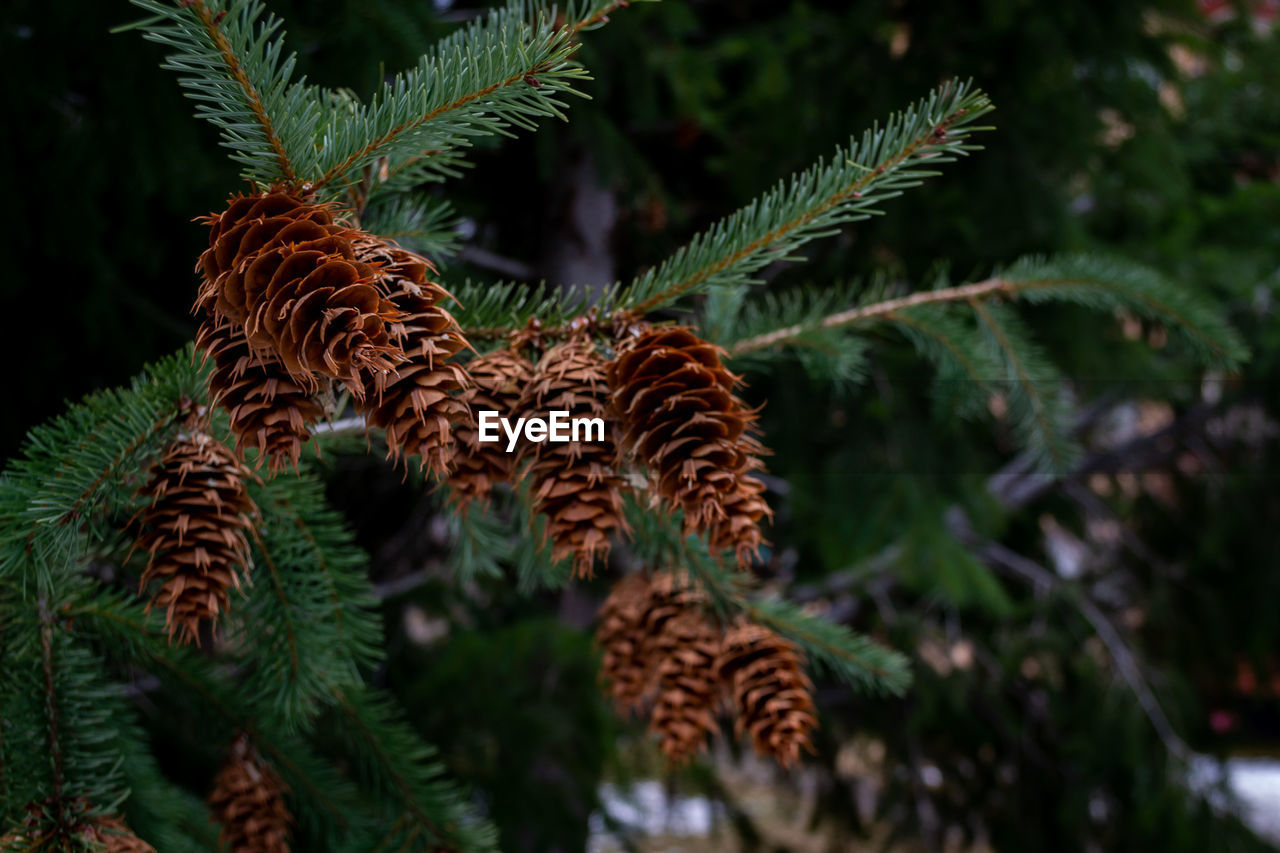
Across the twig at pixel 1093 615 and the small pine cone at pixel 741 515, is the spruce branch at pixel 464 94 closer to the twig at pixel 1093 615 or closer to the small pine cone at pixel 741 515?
the small pine cone at pixel 741 515

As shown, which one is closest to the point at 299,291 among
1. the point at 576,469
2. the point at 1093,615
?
the point at 576,469

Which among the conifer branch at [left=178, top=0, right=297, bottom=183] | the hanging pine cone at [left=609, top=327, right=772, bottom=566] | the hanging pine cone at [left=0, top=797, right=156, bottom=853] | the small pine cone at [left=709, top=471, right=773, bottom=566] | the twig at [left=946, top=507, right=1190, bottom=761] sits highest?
the twig at [left=946, top=507, right=1190, bottom=761]

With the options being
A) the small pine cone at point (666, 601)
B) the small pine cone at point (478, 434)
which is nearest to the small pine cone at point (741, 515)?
the small pine cone at point (478, 434)

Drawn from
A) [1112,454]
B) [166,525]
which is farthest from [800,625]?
[1112,454]

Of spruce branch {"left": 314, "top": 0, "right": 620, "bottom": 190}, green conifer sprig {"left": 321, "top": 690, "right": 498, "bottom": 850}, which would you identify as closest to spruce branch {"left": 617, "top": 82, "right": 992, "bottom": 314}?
spruce branch {"left": 314, "top": 0, "right": 620, "bottom": 190}

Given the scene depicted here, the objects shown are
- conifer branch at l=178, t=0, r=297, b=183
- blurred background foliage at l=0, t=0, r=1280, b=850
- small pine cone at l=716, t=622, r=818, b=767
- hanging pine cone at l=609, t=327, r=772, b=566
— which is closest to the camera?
conifer branch at l=178, t=0, r=297, b=183

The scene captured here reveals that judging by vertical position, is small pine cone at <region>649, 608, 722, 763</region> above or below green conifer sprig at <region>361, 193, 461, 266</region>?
below

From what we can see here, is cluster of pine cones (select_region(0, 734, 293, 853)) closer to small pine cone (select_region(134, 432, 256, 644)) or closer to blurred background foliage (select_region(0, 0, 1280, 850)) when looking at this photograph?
small pine cone (select_region(134, 432, 256, 644))
